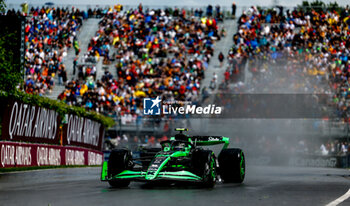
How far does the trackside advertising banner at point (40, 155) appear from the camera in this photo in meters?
21.0

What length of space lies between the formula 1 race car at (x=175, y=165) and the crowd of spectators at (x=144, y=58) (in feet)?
68.1

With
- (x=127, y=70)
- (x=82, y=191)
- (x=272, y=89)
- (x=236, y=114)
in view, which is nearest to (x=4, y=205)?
(x=82, y=191)

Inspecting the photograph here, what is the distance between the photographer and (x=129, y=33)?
147ft

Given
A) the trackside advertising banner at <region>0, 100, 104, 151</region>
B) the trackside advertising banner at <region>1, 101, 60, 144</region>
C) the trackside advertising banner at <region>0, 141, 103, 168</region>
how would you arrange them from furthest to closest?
the trackside advertising banner at <region>0, 100, 104, 151</region>
the trackside advertising banner at <region>1, 101, 60, 144</region>
the trackside advertising banner at <region>0, 141, 103, 168</region>

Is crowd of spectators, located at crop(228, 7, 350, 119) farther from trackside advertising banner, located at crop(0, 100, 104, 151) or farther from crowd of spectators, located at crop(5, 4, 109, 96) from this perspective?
crowd of spectators, located at crop(5, 4, 109, 96)

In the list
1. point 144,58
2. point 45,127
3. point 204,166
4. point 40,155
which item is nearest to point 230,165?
point 204,166

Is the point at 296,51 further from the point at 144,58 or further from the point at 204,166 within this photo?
the point at 204,166

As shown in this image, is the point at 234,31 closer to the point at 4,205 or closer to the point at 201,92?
the point at 201,92

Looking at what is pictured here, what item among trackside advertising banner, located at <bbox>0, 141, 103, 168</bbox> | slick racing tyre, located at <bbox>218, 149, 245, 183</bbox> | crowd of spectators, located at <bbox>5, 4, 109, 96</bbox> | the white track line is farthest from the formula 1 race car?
crowd of spectators, located at <bbox>5, 4, 109, 96</bbox>

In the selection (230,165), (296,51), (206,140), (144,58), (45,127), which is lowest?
(230,165)

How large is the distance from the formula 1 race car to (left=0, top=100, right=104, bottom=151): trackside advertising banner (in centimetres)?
952

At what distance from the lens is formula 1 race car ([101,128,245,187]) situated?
12234mm

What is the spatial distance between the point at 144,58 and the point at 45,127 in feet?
58.2

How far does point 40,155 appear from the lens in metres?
23.8
